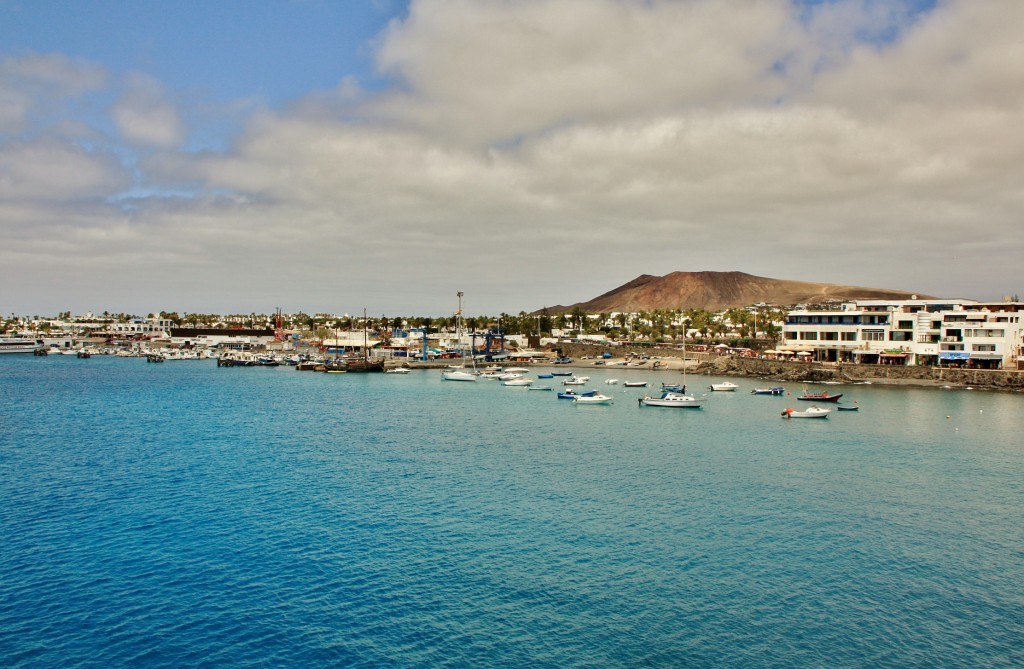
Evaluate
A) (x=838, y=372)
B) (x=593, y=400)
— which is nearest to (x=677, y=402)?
(x=593, y=400)

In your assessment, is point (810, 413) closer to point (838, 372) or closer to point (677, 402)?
point (677, 402)

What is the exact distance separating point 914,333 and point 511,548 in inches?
3559

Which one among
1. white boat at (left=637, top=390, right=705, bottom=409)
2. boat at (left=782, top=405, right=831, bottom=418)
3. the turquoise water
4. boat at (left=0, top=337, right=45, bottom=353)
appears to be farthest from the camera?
boat at (left=0, top=337, right=45, bottom=353)

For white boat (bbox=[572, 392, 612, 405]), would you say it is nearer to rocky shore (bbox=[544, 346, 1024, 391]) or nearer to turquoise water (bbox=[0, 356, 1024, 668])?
turquoise water (bbox=[0, 356, 1024, 668])

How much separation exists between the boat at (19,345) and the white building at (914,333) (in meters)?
187

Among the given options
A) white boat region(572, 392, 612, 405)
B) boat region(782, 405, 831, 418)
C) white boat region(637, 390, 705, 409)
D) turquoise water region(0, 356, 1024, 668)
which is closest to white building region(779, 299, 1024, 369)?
boat region(782, 405, 831, 418)

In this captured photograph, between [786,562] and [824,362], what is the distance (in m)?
85.9

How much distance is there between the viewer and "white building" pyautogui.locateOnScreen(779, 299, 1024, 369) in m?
87.0

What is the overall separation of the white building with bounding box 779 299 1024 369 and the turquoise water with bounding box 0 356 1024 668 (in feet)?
146

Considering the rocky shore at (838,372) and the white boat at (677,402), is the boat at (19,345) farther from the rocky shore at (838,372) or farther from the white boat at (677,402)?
the white boat at (677,402)

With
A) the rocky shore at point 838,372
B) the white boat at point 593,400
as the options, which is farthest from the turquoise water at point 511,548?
the rocky shore at point 838,372

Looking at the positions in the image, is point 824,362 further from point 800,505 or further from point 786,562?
point 786,562

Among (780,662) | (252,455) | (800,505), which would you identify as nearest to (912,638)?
(780,662)

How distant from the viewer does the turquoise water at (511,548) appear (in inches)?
713
